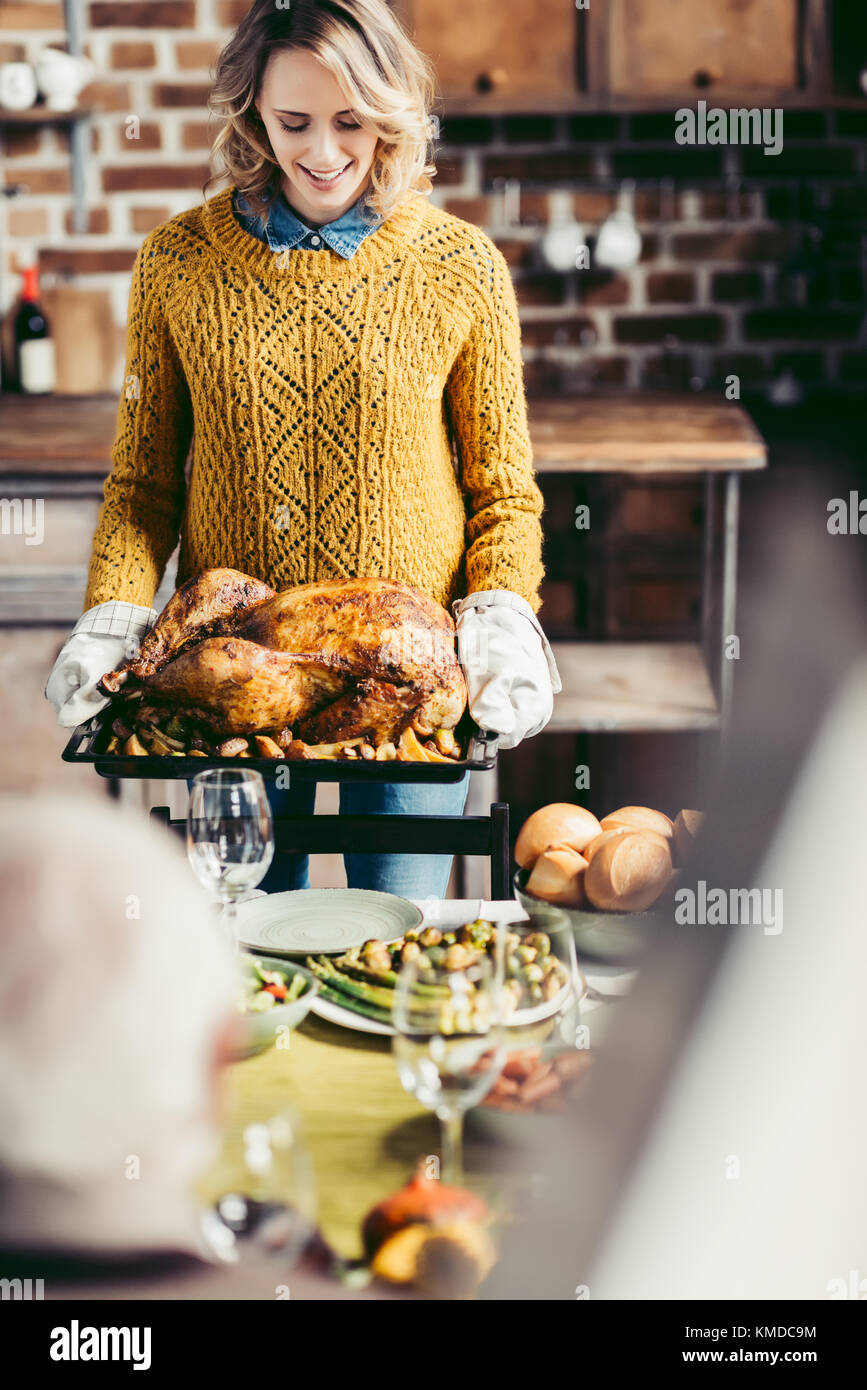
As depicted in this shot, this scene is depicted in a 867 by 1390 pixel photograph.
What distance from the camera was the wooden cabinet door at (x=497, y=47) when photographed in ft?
9.68

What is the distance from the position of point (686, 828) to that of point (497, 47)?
2.20m

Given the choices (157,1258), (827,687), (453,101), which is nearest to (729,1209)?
(157,1258)

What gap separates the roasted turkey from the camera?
130 cm

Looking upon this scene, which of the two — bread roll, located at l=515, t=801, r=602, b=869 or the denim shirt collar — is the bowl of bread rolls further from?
the denim shirt collar

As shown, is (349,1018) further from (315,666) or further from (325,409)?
(325,409)

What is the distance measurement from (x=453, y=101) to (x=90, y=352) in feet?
3.10

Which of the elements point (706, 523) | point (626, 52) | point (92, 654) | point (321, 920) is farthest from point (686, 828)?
point (626, 52)

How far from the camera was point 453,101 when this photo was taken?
2.97 metres

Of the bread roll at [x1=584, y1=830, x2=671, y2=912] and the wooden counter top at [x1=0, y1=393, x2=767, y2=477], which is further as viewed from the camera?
the wooden counter top at [x1=0, y1=393, x2=767, y2=477]

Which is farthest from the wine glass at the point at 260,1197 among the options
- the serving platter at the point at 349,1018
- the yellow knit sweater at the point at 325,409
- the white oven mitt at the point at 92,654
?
the yellow knit sweater at the point at 325,409

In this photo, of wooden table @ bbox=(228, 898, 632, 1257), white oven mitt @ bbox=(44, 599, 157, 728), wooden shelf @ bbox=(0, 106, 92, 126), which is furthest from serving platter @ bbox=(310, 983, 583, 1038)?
wooden shelf @ bbox=(0, 106, 92, 126)

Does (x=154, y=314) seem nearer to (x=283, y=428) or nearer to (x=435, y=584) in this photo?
(x=283, y=428)

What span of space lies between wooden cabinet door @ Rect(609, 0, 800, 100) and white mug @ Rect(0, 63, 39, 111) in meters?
1.20

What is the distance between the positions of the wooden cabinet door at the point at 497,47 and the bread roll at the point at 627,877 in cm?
220
